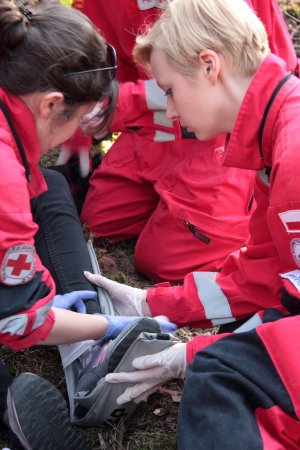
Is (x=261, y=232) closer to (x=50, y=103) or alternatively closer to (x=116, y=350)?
(x=116, y=350)

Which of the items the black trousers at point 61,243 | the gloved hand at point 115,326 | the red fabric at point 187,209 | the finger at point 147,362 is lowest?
the red fabric at point 187,209

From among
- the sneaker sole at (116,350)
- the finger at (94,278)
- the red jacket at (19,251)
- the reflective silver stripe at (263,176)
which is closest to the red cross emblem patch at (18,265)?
the red jacket at (19,251)

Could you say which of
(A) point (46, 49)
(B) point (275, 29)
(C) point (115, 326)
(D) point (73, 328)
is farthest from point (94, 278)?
(B) point (275, 29)

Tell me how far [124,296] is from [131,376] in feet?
1.49

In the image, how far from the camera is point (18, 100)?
157cm

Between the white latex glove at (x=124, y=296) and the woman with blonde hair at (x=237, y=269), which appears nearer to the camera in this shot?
the woman with blonde hair at (x=237, y=269)

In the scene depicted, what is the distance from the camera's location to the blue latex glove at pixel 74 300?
198 centimetres

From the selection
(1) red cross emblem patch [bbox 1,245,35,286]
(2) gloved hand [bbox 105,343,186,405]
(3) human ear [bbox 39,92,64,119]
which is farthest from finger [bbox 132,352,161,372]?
(3) human ear [bbox 39,92,64,119]

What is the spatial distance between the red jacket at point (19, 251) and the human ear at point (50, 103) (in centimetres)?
4

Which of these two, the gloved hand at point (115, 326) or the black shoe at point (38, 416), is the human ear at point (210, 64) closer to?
the gloved hand at point (115, 326)

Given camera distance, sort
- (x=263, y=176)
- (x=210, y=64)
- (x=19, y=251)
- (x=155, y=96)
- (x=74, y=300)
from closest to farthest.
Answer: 1. (x=19, y=251)
2. (x=210, y=64)
3. (x=263, y=176)
4. (x=74, y=300)
5. (x=155, y=96)

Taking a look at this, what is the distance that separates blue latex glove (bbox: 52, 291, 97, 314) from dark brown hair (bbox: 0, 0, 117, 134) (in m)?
0.64

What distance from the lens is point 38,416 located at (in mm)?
1551

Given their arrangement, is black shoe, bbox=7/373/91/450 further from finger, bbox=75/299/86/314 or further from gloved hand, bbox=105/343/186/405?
finger, bbox=75/299/86/314
